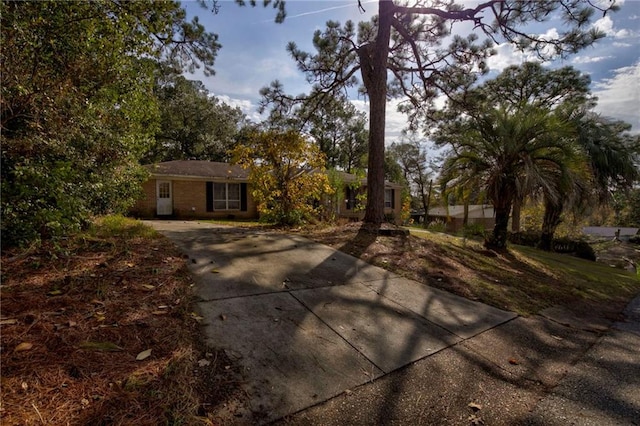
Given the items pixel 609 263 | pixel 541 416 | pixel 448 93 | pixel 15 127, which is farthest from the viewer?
pixel 609 263

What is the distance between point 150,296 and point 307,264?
2338 mm

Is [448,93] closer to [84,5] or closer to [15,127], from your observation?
[84,5]

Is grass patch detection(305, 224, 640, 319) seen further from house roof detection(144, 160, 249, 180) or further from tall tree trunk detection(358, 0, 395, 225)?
house roof detection(144, 160, 249, 180)

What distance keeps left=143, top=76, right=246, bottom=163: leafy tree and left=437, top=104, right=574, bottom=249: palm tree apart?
19.2m

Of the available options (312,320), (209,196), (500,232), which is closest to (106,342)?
(312,320)

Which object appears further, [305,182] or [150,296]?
[305,182]

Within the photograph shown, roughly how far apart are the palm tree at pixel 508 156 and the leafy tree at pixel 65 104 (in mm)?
8472

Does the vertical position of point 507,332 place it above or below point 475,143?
below

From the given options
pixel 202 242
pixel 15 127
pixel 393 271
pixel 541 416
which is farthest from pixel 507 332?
pixel 15 127

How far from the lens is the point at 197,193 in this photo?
50.4 feet

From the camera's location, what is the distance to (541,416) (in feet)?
6.76

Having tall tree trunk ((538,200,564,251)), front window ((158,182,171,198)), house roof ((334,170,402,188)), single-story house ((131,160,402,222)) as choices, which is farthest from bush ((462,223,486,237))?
front window ((158,182,171,198))

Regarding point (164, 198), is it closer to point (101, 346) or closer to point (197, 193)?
point (197, 193)

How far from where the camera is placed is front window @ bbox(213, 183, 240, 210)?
631 inches
